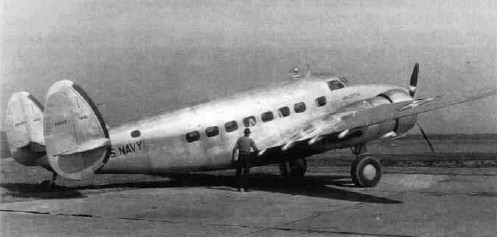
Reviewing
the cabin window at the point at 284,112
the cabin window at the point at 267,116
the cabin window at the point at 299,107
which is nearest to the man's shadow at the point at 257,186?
the cabin window at the point at 267,116

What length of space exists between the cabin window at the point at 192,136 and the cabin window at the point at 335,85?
4469mm

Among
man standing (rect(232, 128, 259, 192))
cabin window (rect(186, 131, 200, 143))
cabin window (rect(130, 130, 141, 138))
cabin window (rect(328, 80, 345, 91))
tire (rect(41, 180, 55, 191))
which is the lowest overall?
tire (rect(41, 180, 55, 191))

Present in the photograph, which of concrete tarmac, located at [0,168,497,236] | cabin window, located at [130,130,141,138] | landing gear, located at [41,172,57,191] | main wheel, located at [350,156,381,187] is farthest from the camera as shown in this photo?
main wheel, located at [350,156,381,187]

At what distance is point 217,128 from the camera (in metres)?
16.2

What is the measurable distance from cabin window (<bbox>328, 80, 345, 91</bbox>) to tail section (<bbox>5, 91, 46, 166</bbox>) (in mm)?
8133

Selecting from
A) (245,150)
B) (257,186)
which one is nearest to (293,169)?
(257,186)

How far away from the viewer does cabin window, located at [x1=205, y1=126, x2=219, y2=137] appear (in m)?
16.0

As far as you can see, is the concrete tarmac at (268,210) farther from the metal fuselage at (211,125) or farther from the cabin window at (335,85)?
the cabin window at (335,85)

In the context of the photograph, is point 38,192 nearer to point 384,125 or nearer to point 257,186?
point 257,186

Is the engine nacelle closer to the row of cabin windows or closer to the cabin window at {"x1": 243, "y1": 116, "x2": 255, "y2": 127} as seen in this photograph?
the row of cabin windows

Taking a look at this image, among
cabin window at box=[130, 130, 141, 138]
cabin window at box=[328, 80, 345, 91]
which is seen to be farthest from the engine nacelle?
cabin window at box=[130, 130, 141, 138]

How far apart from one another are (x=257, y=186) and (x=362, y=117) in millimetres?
3698

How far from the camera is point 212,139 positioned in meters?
16.1

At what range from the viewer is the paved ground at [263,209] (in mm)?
10398
